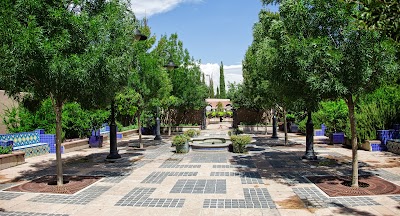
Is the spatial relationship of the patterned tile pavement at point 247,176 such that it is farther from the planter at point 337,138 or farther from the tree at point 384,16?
the planter at point 337,138

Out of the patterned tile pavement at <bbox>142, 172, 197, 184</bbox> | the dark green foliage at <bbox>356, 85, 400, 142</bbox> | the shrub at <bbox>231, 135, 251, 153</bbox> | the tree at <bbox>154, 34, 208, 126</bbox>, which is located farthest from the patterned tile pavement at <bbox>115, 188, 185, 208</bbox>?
the tree at <bbox>154, 34, 208, 126</bbox>

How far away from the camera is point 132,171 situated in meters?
11.0

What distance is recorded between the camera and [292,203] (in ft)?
23.0

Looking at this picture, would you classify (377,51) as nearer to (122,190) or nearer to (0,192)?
(122,190)

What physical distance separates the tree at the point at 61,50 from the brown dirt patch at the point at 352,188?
20.5 ft

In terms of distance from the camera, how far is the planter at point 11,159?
37.9 ft

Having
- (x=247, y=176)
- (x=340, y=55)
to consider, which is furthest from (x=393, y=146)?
(x=340, y=55)

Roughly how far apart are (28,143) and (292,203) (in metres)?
12.7

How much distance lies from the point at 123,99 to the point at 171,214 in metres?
12.0

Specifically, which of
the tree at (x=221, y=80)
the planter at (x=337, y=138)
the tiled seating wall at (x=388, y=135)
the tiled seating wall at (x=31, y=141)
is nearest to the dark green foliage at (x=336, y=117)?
the planter at (x=337, y=138)

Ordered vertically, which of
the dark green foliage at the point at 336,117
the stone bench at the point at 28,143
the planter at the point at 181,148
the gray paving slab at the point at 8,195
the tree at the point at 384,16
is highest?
the tree at the point at 384,16

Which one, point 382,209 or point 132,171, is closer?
point 382,209

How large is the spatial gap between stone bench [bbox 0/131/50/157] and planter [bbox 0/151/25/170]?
1.28 meters

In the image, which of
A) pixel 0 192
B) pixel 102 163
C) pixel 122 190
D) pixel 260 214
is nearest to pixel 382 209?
pixel 260 214
